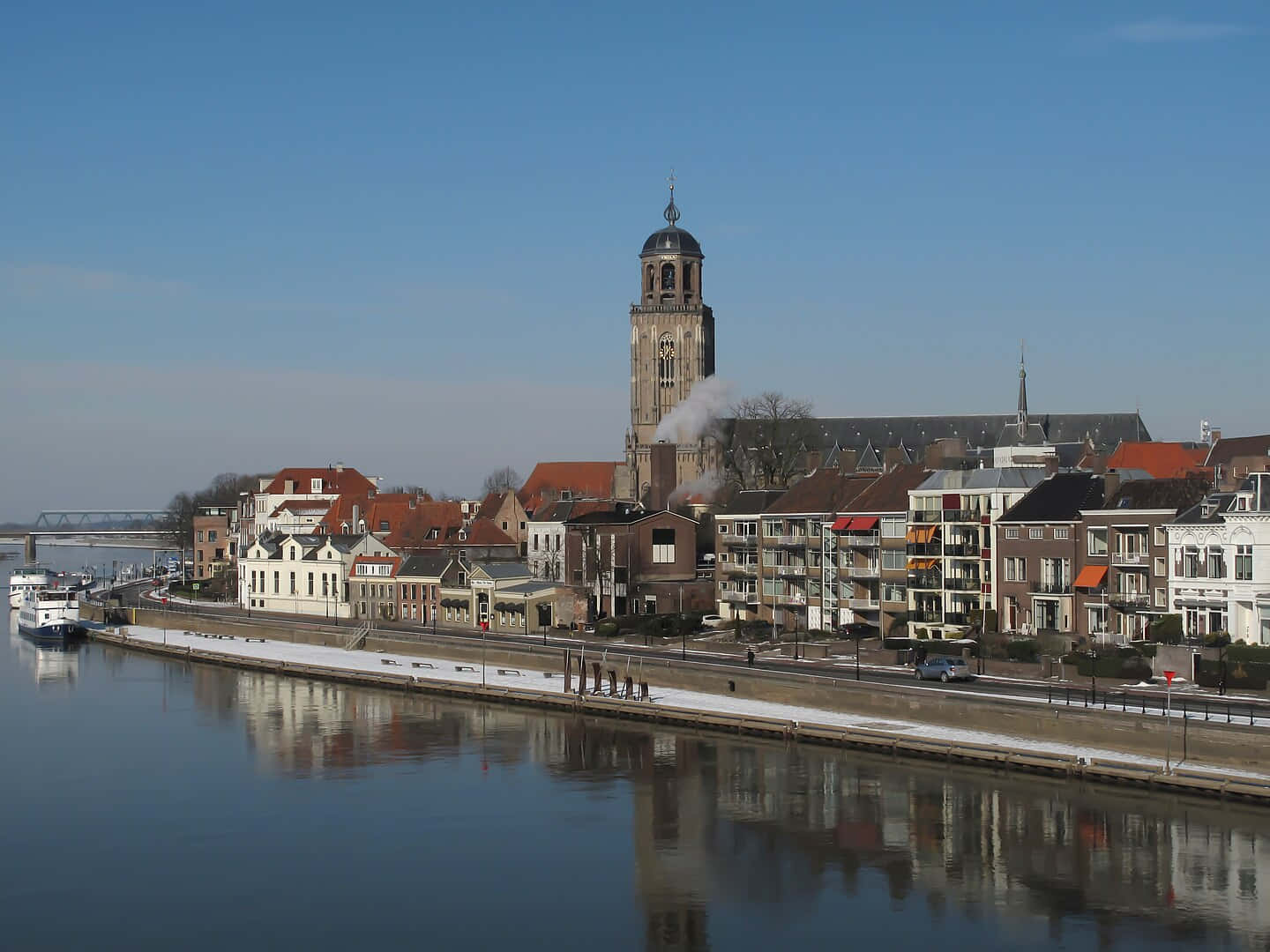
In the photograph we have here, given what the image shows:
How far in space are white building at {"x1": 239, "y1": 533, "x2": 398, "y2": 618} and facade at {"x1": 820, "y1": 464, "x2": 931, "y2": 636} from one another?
38.0 m

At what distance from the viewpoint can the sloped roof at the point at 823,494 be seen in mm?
85250

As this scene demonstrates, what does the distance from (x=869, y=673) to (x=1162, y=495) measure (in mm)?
14580

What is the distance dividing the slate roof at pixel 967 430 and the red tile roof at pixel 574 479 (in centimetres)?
2107

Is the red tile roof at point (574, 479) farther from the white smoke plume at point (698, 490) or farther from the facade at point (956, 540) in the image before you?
the facade at point (956, 540)

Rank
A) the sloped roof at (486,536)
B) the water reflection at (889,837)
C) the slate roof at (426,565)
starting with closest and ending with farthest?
the water reflection at (889,837) → the slate roof at (426,565) → the sloped roof at (486,536)

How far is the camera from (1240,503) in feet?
205

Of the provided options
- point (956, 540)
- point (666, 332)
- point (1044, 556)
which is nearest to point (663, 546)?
point (956, 540)

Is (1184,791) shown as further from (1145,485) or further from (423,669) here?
(423,669)

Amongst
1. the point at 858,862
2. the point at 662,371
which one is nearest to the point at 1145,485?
the point at 858,862

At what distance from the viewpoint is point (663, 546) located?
9419 cm

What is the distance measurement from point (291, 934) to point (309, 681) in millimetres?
47420

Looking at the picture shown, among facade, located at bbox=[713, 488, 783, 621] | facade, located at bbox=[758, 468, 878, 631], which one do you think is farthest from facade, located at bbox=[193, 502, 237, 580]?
facade, located at bbox=[758, 468, 878, 631]

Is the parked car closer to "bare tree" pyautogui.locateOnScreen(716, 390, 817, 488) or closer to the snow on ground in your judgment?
the snow on ground

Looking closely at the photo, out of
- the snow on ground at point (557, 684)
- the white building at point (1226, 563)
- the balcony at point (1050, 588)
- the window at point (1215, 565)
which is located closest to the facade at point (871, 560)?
the balcony at point (1050, 588)
